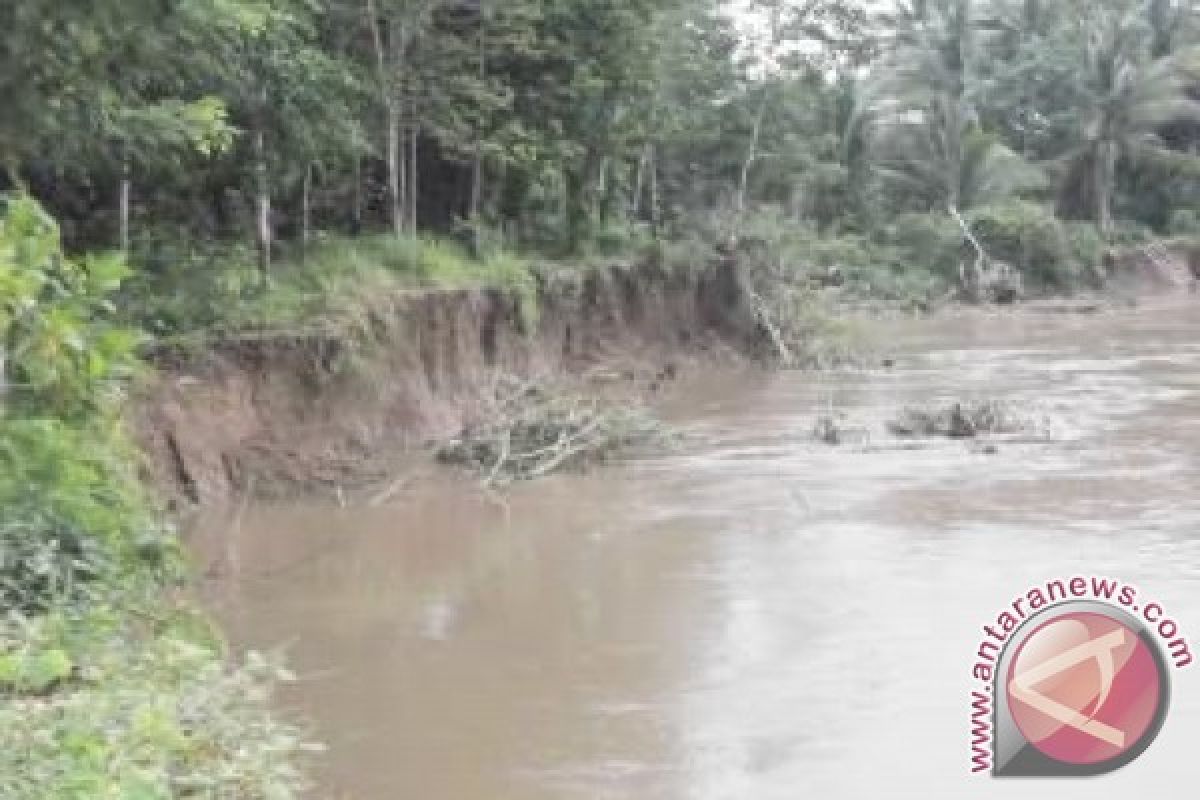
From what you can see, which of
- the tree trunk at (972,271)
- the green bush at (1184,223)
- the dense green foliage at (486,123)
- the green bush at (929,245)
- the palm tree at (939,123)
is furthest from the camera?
the green bush at (1184,223)

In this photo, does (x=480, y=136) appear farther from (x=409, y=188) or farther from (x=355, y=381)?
(x=355, y=381)

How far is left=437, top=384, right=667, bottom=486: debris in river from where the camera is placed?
48.5ft

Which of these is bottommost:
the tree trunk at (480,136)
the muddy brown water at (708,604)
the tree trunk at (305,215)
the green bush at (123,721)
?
the muddy brown water at (708,604)

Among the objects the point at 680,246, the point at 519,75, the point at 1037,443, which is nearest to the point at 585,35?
the point at 519,75

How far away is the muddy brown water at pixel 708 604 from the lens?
23.2 ft

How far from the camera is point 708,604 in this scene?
391 inches

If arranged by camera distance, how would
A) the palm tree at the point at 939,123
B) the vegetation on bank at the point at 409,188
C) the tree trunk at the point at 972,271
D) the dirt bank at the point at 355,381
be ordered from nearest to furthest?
the vegetation on bank at the point at 409,188 < the dirt bank at the point at 355,381 < the tree trunk at the point at 972,271 < the palm tree at the point at 939,123

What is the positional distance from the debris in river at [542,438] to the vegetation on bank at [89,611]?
567 cm

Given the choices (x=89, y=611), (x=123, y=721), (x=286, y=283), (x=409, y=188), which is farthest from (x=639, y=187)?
(x=123, y=721)

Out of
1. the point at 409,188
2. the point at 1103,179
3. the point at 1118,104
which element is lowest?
the point at 409,188

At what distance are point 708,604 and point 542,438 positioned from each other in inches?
222

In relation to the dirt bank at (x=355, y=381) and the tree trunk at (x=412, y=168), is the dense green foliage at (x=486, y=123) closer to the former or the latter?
the tree trunk at (x=412, y=168)
